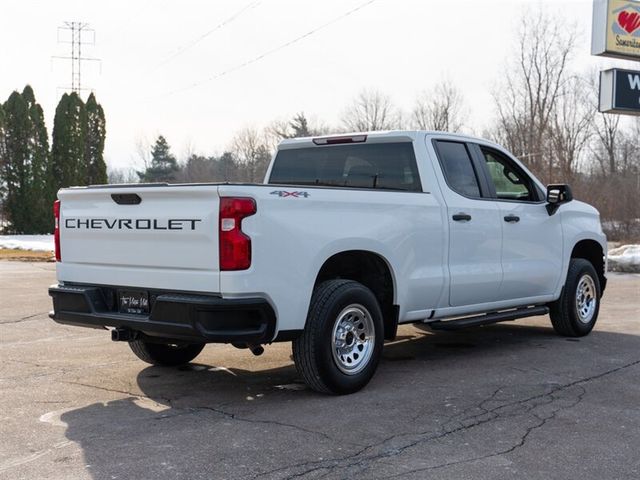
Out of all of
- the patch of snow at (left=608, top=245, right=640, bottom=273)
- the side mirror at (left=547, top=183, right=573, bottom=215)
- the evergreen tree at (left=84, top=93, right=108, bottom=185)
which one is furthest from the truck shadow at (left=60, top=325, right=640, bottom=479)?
the evergreen tree at (left=84, top=93, right=108, bottom=185)

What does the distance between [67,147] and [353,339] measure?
34954 mm

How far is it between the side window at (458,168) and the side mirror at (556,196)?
3.46 feet

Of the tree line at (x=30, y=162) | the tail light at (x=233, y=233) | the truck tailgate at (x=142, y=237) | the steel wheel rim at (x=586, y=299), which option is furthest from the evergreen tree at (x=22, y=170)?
the tail light at (x=233, y=233)

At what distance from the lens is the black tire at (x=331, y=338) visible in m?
5.57

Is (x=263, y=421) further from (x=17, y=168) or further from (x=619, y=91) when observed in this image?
(x=17, y=168)

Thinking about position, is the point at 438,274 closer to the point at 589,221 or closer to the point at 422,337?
the point at 422,337

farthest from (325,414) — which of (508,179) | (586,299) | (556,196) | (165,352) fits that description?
(586,299)

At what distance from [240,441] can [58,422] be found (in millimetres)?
1350

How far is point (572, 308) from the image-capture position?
8.42 meters

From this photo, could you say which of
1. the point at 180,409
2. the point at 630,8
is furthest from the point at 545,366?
the point at 630,8

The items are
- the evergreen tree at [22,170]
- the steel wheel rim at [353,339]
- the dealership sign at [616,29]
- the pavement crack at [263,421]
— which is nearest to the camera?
the pavement crack at [263,421]

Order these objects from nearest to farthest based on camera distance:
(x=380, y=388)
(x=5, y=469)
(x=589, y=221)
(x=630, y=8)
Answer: (x=5, y=469)
(x=380, y=388)
(x=589, y=221)
(x=630, y=8)

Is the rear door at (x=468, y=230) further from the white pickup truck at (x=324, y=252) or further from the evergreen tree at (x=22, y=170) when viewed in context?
the evergreen tree at (x=22, y=170)

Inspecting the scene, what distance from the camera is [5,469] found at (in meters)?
4.18
